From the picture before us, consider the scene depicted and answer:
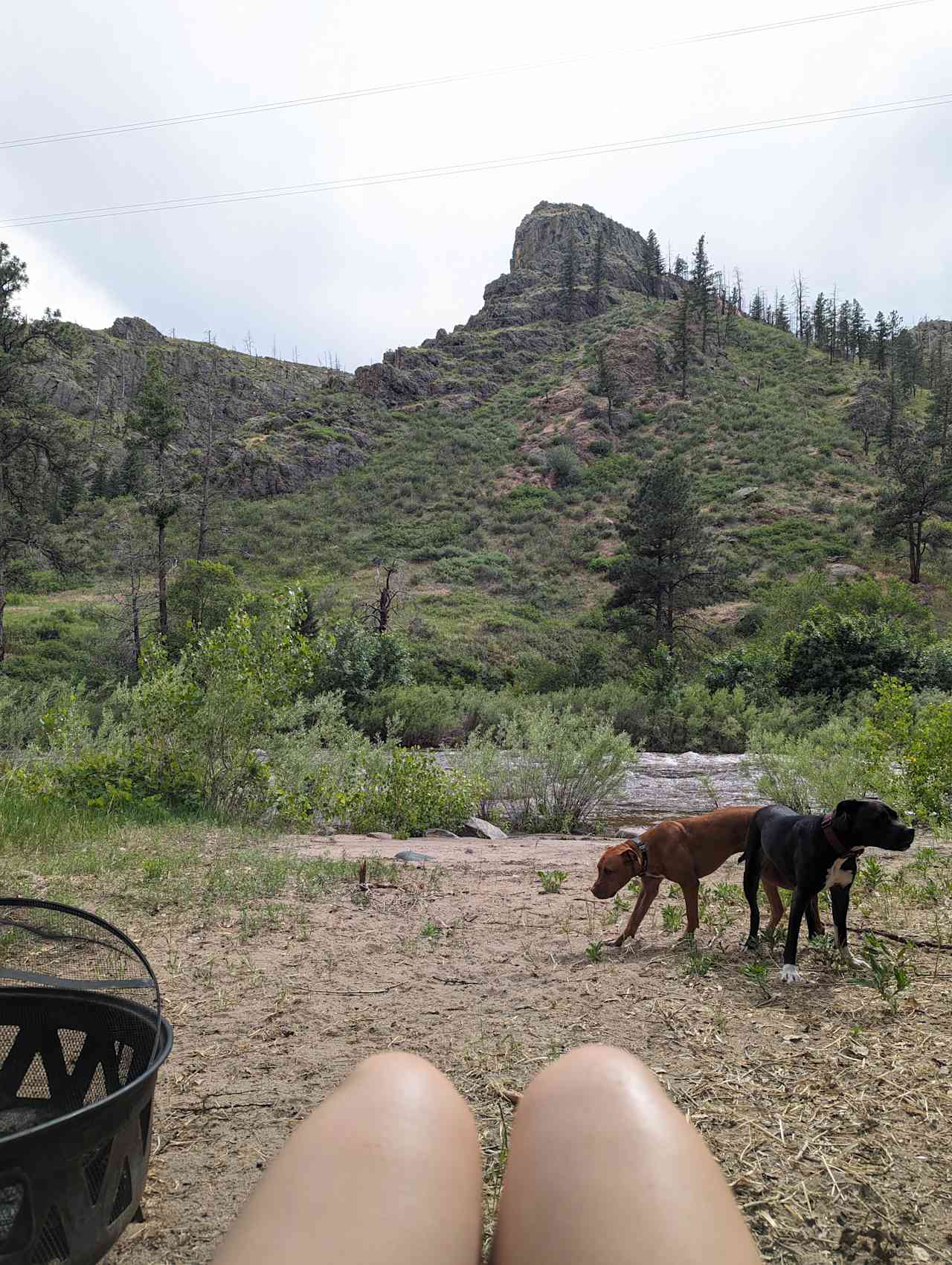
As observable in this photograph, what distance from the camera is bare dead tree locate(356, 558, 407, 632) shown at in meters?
25.2

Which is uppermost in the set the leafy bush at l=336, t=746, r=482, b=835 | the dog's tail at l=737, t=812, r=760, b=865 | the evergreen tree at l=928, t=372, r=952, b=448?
the evergreen tree at l=928, t=372, r=952, b=448

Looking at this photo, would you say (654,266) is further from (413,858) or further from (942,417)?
(413,858)

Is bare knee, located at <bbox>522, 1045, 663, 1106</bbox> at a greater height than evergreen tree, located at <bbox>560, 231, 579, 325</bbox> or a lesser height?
lesser

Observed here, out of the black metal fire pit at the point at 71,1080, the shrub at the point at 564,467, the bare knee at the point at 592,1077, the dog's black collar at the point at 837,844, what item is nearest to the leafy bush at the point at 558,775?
the dog's black collar at the point at 837,844

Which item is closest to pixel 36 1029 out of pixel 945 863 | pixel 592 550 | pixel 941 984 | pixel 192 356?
pixel 941 984

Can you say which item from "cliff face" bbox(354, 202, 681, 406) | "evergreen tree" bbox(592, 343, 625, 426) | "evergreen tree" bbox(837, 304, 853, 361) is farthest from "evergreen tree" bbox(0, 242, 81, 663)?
"evergreen tree" bbox(837, 304, 853, 361)

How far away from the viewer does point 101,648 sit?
25562 mm

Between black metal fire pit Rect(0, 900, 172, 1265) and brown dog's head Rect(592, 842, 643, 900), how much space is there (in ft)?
6.94

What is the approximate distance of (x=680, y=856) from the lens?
3.46m

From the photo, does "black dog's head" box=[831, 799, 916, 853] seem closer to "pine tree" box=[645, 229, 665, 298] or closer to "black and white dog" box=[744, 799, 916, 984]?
"black and white dog" box=[744, 799, 916, 984]

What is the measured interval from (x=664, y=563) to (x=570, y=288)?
63.0 meters

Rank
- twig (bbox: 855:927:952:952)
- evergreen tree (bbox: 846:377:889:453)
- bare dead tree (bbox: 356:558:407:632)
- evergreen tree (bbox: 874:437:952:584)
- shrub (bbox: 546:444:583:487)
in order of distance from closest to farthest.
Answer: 1. twig (bbox: 855:927:952:952)
2. bare dead tree (bbox: 356:558:407:632)
3. evergreen tree (bbox: 874:437:952:584)
4. shrub (bbox: 546:444:583:487)
5. evergreen tree (bbox: 846:377:889:453)

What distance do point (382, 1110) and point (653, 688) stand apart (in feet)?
64.3

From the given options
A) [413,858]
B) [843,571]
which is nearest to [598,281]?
[843,571]
